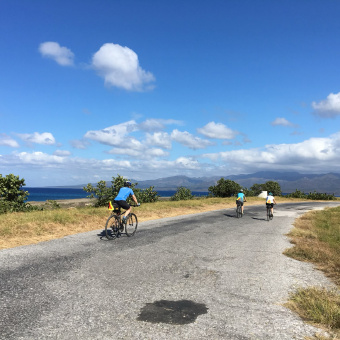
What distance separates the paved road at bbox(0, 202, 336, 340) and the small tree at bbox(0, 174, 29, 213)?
10.1m

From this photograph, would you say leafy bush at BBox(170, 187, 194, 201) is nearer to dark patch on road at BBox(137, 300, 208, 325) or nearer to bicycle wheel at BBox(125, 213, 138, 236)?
bicycle wheel at BBox(125, 213, 138, 236)

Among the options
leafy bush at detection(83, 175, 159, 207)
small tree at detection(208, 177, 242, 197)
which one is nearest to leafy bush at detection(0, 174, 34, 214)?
leafy bush at detection(83, 175, 159, 207)

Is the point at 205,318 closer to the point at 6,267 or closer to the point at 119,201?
the point at 6,267

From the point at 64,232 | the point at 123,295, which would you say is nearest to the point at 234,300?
the point at 123,295

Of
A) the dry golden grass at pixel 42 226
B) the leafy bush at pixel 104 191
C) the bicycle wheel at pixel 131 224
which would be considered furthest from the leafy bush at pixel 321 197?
the bicycle wheel at pixel 131 224

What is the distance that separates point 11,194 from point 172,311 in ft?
56.9

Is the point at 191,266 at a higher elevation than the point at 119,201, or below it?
below

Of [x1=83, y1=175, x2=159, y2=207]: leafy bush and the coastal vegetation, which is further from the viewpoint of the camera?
[x1=83, y1=175, x2=159, y2=207]: leafy bush

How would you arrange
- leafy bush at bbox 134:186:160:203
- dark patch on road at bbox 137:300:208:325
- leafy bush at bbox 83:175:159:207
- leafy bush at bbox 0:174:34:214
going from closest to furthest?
dark patch on road at bbox 137:300:208:325 → leafy bush at bbox 0:174:34:214 → leafy bush at bbox 83:175:159:207 → leafy bush at bbox 134:186:160:203

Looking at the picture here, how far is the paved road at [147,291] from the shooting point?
4.10 metres

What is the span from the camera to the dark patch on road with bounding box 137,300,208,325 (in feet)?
14.4

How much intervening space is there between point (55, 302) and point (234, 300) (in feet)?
11.2

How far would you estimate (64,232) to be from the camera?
1248 centimetres

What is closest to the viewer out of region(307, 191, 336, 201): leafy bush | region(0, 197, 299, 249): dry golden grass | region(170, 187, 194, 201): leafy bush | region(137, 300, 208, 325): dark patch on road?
region(137, 300, 208, 325): dark patch on road
